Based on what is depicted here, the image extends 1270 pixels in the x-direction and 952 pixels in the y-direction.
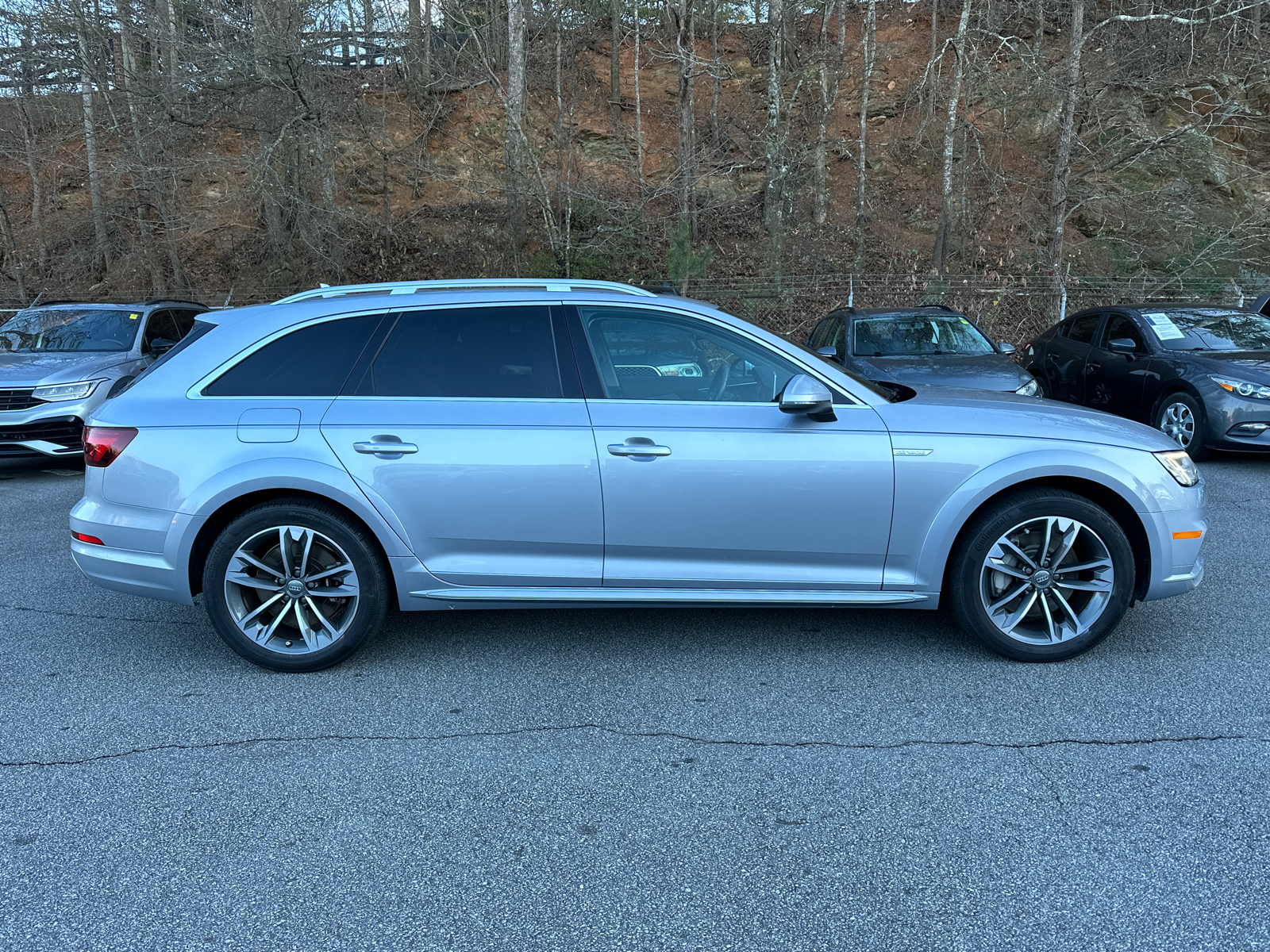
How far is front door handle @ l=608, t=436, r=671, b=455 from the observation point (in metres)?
3.98

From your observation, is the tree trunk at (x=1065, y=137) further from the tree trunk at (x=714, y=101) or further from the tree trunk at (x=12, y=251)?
the tree trunk at (x=12, y=251)

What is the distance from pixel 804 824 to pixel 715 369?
81.2 inches

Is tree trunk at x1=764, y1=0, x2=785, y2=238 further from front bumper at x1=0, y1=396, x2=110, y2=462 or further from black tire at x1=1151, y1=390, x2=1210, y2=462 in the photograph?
front bumper at x1=0, y1=396, x2=110, y2=462

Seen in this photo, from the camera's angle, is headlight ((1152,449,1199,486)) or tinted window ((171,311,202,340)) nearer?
headlight ((1152,449,1199,486))

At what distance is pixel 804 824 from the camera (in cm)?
291

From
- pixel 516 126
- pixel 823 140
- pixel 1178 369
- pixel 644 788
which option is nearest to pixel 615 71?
pixel 823 140

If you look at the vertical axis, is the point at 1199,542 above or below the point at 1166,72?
below

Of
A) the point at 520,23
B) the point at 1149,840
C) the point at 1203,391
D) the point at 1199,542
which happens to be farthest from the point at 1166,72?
the point at 1149,840

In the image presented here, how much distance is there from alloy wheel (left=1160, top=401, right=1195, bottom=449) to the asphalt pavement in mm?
4651

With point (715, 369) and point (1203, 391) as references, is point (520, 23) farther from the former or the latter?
point (715, 369)

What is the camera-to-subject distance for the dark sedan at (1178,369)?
27.5 feet

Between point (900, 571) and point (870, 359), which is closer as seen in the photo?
point (900, 571)

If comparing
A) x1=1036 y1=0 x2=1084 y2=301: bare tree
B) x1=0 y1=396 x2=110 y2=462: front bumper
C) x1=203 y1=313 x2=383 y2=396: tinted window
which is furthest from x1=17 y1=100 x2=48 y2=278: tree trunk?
x1=203 y1=313 x2=383 y2=396: tinted window

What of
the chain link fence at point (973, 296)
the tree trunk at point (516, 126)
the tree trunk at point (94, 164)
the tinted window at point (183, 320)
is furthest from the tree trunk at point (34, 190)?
the chain link fence at point (973, 296)
